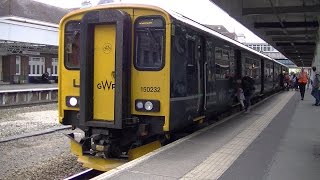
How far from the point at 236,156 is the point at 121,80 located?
8.21 feet

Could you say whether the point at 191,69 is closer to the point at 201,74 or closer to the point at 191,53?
the point at 191,53

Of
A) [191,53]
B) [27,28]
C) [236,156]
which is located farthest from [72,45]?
[27,28]

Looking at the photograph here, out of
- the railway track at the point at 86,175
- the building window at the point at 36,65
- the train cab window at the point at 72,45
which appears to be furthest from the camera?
the building window at the point at 36,65

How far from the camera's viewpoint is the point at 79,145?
8.94 meters

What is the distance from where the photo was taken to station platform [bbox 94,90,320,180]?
22.2 ft

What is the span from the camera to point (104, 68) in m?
8.64

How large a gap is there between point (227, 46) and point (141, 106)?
5761 millimetres

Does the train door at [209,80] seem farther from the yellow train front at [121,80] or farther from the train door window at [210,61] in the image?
the yellow train front at [121,80]

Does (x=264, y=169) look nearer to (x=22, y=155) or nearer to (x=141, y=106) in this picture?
(x=141, y=106)

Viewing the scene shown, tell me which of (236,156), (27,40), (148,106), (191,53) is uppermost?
(27,40)

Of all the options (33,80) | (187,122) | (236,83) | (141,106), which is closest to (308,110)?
(236,83)

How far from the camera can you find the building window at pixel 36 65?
49.8m

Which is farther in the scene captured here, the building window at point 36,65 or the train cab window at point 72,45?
the building window at point 36,65

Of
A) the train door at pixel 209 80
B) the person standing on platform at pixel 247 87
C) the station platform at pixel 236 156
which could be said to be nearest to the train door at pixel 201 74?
the train door at pixel 209 80
